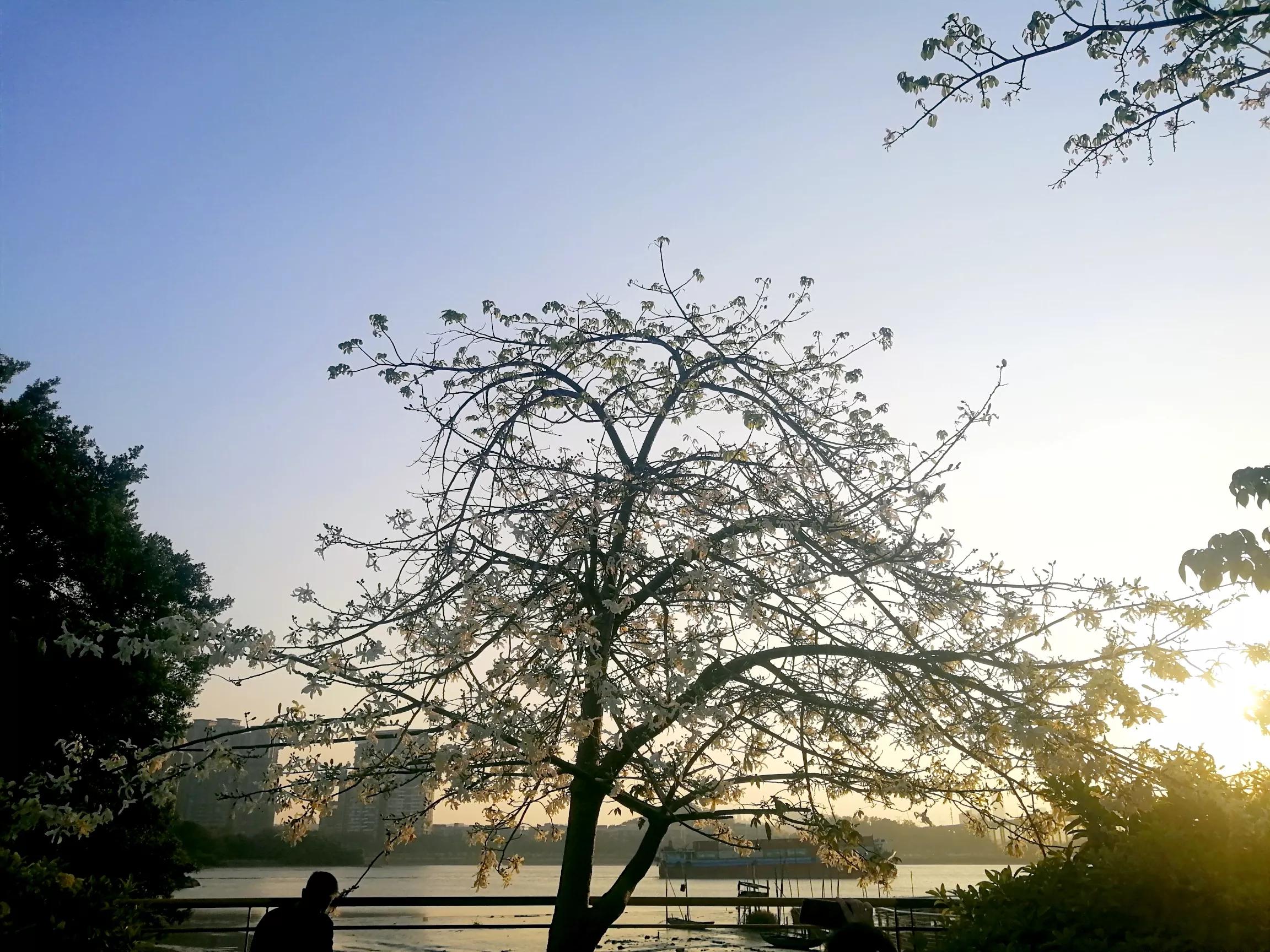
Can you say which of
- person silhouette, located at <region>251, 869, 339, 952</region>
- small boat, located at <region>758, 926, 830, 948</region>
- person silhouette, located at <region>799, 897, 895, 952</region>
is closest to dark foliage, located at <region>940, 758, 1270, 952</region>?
person silhouette, located at <region>799, 897, 895, 952</region>

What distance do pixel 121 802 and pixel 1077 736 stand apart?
266 inches

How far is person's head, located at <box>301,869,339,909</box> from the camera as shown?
5.44 m

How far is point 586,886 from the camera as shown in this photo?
7.37m

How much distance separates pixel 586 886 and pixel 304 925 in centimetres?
266

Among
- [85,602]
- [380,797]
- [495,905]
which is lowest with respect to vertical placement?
[495,905]

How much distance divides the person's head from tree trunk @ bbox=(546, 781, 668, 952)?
85.9 inches

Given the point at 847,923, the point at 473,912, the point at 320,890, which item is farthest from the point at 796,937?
the point at 473,912

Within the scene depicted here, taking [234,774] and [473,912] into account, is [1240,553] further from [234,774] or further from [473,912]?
[473,912]

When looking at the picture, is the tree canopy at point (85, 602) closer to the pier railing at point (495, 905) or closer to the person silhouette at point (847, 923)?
the pier railing at point (495, 905)

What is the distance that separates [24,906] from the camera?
Answer: 5062 millimetres

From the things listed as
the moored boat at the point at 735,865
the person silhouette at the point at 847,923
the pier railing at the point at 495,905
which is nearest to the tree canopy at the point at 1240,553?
the person silhouette at the point at 847,923

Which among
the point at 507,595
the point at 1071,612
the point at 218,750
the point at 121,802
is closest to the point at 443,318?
the point at 507,595

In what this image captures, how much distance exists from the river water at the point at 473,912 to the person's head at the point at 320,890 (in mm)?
2269

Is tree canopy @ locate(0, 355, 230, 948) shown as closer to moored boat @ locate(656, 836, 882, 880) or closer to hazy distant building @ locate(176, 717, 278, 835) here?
hazy distant building @ locate(176, 717, 278, 835)
